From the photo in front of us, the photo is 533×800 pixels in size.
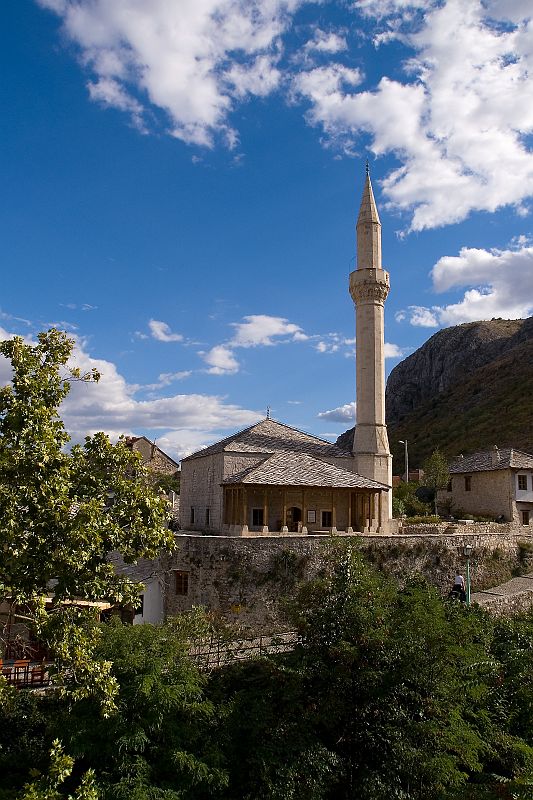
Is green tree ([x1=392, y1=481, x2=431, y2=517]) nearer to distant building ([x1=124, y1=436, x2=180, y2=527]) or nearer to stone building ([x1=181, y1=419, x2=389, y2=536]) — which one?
stone building ([x1=181, y1=419, x2=389, y2=536])

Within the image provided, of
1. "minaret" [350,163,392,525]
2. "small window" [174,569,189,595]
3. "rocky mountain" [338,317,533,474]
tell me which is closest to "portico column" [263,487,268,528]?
"small window" [174,569,189,595]

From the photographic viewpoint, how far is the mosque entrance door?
95.1 ft

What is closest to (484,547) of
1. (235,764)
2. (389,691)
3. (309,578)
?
(309,578)

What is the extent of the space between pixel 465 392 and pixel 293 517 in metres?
75.2

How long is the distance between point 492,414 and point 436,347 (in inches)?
1755

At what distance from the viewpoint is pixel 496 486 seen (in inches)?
1495

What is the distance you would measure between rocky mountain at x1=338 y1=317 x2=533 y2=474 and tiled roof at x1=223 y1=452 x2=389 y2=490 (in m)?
43.0

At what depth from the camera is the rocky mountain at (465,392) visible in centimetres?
7656

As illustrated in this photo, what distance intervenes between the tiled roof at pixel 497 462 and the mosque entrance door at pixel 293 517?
48.3 ft

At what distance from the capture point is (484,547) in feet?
92.5

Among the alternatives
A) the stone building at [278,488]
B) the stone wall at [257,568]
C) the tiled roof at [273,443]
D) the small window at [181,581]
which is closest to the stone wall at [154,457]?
the tiled roof at [273,443]

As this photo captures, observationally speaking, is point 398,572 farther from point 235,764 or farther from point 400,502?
point 400,502

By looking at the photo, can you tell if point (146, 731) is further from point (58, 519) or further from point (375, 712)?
point (58, 519)

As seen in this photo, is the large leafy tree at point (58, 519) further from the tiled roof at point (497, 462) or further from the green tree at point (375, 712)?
Result: the tiled roof at point (497, 462)
